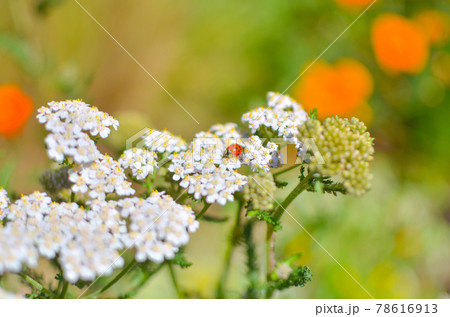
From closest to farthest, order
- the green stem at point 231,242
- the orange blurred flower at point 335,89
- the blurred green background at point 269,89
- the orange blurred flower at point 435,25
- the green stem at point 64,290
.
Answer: the green stem at point 64,290 → the green stem at point 231,242 → the blurred green background at point 269,89 → the orange blurred flower at point 335,89 → the orange blurred flower at point 435,25

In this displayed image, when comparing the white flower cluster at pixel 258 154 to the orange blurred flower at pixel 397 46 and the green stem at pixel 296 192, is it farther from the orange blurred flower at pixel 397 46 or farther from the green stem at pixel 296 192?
the orange blurred flower at pixel 397 46

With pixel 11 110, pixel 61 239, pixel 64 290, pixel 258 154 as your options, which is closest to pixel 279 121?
pixel 258 154

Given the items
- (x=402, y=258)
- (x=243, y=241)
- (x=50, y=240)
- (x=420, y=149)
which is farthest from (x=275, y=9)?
(x=50, y=240)

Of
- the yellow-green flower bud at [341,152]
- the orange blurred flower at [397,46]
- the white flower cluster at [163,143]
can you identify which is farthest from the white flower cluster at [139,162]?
the orange blurred flower at [397,46]

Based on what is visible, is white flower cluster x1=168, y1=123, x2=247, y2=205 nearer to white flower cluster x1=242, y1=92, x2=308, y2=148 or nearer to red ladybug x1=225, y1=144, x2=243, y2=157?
red ladybug x1=225, y1=144, x2=243, y2=157

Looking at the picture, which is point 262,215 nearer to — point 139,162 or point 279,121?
point 279,121
